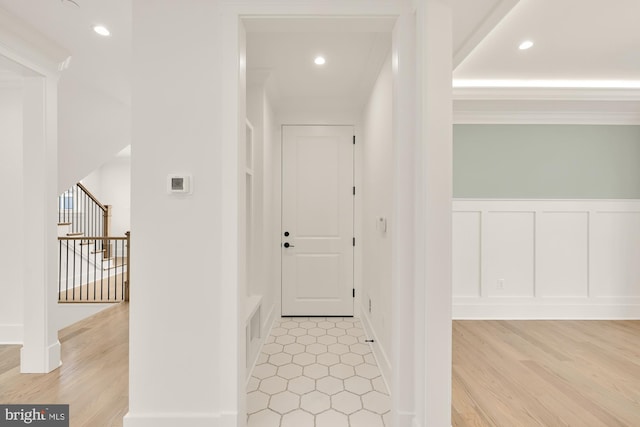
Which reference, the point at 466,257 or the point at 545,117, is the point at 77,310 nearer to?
the point at 466,257

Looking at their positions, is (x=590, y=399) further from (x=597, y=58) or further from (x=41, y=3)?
(x=41, y=3)

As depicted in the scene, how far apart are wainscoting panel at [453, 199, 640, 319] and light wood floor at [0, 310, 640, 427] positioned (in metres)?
0.30

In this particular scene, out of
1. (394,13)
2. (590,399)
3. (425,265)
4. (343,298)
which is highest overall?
(394,13)

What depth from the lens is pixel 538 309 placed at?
364cm

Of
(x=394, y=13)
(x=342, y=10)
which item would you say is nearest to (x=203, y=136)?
(x=342, y=10)

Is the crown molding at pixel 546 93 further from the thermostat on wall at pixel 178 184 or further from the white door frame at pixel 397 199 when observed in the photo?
the thermostat on wall at pixel 178 184

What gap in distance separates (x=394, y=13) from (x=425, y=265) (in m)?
1.35

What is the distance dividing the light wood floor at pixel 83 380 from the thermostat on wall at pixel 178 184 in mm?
1395

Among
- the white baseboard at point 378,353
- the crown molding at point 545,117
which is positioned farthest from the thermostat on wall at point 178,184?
the crown molding at point 545,117

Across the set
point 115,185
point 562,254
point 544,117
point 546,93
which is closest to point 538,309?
point 562,254

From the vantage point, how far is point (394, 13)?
5.49 feet

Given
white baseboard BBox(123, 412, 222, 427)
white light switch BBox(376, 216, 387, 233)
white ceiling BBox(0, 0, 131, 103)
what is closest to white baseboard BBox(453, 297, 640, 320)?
white light switch BBox(376, 216, 387, 233)

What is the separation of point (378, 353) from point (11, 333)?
11.1 feet

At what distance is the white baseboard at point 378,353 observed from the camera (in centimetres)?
221
